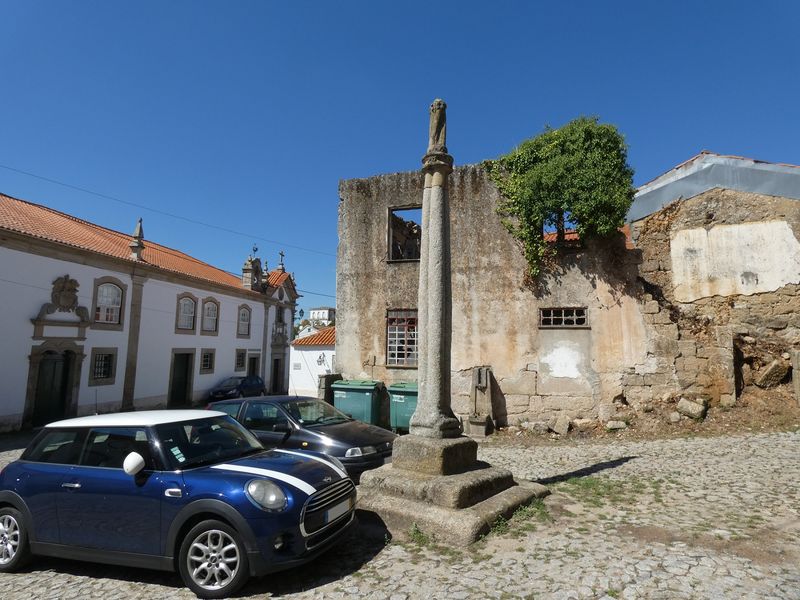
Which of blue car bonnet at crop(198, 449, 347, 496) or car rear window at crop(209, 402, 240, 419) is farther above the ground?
car rear window at crop(209, 402, 240, 419)

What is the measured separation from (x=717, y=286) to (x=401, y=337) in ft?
26.1

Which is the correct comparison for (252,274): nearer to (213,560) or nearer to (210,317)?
(210,317)

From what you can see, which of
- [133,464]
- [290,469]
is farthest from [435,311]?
[133,464]

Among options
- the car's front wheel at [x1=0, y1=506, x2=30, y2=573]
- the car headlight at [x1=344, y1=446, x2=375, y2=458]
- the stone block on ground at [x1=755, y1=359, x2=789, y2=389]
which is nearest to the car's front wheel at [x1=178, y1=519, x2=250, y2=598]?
the car's front wheel at [x1=0, y1=506, x2=30, y2=573]

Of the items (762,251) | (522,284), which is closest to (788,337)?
(762,251)

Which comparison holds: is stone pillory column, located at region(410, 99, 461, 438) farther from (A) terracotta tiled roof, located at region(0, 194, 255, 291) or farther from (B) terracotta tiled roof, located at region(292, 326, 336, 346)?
(B) terracotta tiled roof, located at region(292, 326, 336, 346)

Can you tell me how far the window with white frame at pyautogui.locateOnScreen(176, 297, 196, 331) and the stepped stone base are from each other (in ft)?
61.9

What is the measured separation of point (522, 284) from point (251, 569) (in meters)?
10.1

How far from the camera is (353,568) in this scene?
4172mm

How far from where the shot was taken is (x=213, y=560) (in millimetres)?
3805

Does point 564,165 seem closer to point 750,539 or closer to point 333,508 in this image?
point 750,539

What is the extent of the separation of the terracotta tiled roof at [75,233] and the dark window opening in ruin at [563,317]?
15474mm

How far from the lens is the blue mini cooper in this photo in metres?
3.78

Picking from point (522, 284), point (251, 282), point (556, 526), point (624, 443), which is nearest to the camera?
point (556, 526)
